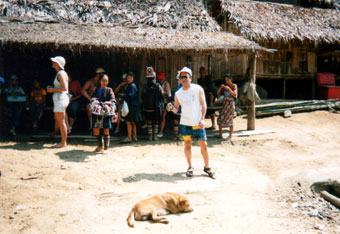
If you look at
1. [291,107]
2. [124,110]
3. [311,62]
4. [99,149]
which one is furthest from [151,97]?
[311,62]

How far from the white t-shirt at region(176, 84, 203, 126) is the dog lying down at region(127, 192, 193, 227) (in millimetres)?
1463

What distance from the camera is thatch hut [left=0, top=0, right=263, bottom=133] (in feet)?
24.3

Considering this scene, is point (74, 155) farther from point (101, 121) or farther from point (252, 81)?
point (252, 81)

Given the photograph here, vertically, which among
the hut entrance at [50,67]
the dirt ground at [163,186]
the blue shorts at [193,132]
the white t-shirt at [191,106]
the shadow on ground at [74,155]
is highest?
the hut entrance at [50,67]

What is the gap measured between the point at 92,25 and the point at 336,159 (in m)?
7.50

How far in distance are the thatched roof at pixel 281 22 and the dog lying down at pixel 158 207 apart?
8666mm

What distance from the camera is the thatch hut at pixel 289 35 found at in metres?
11.7

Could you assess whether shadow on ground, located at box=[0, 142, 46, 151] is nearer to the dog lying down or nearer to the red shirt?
the red shirt

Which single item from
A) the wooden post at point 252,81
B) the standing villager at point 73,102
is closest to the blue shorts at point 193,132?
the standing villager at point 73,102

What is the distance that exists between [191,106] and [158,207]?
187cm

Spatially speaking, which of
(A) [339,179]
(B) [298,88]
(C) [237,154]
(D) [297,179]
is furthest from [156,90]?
(B) [298,88]

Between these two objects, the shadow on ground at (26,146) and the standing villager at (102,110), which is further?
the shadow on ground at (26,146)

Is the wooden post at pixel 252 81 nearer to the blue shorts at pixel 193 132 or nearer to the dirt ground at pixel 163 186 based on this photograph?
the dirt ground at pixel 163 186

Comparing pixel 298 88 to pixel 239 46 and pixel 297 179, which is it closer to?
pixel 239 46
